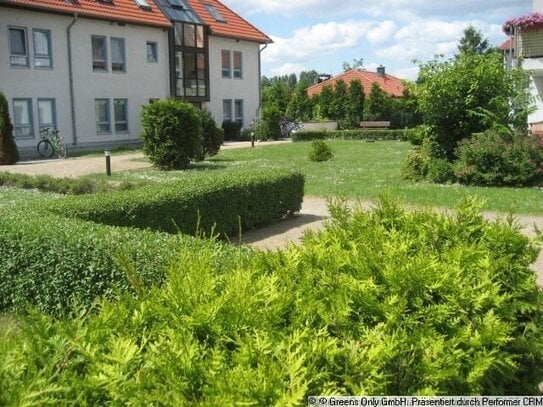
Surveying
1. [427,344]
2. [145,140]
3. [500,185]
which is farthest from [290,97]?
[427,344]

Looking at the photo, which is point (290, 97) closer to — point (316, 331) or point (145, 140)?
point (145, 140)

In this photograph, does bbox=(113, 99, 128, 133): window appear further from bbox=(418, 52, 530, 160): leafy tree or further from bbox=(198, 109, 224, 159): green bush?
bbox=(418, 52, 530, 160): leafy tree

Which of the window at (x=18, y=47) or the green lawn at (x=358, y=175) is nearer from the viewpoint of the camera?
the green lawn at (x=358, y=175)

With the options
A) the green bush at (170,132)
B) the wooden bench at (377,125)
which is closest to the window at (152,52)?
the green bush at (170,132)

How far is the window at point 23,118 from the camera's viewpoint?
82.1ft

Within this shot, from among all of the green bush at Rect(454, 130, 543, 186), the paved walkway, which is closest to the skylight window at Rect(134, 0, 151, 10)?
the paved walkway

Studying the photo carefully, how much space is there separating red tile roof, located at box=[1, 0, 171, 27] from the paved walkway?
6.75 metres

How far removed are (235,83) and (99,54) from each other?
10652mm

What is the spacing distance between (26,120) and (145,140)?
9.47 meters

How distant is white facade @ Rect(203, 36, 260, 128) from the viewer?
3578 cm

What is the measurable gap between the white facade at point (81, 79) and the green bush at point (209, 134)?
26.4 feet

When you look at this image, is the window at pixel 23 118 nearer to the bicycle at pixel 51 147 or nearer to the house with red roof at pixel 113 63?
the house with red roof at pixel 113 63

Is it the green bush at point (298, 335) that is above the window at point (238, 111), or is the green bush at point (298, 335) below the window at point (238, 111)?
below

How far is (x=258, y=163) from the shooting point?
21359 millimetres
